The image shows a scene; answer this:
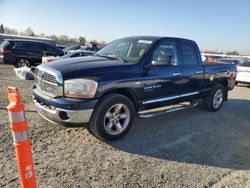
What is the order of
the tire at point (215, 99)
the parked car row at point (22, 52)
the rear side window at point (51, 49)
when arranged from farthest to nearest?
the rear side window at point (51, 49) → the parked car row at point (22, 52) → the tire at point (215, 99)

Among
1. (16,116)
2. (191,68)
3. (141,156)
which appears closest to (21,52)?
(191,68)

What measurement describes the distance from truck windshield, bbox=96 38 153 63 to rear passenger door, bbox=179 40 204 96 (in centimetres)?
112

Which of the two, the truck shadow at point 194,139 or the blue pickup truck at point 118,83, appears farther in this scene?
the truck shadow at point 194,139

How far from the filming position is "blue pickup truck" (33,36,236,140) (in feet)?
13.8

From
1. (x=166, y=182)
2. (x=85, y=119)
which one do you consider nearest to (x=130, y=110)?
(x=85, y=119)

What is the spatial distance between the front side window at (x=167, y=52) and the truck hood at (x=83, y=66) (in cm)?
80

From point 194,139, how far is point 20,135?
12.1 ft

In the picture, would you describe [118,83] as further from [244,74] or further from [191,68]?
[244,74]

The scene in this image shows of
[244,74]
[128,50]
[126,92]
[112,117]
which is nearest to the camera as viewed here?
[112,117]

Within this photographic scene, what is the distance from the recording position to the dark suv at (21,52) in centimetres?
1515

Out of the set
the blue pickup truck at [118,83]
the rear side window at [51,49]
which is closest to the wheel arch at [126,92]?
the blue pickup truck at [118,83]

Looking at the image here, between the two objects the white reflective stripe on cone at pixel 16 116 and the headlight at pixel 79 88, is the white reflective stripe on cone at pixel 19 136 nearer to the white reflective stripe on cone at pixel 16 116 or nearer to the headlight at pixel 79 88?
the white reflective stripe on cone at pixel 16 116

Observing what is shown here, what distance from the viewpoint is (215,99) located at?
7492 mm

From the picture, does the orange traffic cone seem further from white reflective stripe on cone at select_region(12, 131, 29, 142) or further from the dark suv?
the dark suv
